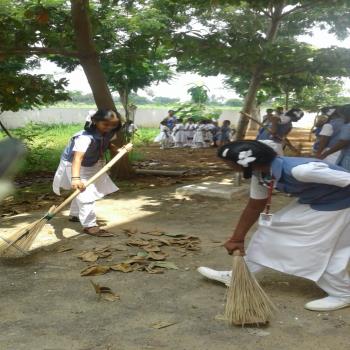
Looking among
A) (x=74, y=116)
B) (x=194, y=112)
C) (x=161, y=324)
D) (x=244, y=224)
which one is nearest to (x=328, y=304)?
(x=244, y=224)

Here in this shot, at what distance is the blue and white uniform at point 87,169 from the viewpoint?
5.16m

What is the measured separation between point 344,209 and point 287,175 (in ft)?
1.47

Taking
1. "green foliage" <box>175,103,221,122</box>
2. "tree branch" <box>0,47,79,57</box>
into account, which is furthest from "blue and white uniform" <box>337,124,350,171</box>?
"green foliage" <box>175,103,221,122</box>

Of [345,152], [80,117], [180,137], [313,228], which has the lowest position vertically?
[80,117]

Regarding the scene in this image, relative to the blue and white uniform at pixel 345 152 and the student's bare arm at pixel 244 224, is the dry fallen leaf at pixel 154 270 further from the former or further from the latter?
the blue and white uniform at pixel 345 152

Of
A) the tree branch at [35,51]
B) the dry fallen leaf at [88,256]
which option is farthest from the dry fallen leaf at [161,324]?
the tree branch at [35,51]

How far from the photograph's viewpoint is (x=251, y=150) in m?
3.30

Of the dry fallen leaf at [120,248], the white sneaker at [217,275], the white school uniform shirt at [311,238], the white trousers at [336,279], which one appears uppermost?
the white school uniform shirt at [311,238]

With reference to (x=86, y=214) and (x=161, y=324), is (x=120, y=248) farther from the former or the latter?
(x=161, y=324)

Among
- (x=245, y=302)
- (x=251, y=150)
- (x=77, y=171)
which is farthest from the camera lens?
(x=77, y=171)

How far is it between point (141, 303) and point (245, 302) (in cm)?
83

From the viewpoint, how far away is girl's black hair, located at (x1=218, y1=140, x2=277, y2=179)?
130 inches

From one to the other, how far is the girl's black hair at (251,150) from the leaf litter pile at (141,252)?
1373 millimetres

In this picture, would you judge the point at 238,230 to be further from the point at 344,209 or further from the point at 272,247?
the point at 344,209
